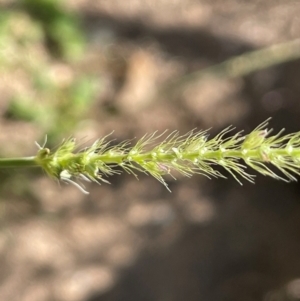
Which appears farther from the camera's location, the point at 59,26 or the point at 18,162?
the point at 59,26

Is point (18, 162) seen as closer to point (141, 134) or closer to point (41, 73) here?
point (41, 73)

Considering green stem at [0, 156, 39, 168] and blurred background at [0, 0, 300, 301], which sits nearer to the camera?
green stem at [0, 156, 39, 168]

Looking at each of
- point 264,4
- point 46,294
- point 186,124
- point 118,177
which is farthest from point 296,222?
point 46,294

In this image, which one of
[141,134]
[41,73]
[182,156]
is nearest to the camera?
[182,156]

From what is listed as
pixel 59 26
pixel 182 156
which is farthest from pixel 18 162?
pixel 59 26

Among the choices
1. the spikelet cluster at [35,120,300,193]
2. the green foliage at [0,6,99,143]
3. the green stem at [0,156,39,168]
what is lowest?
the spikelet cluster at [35,120,300,193]

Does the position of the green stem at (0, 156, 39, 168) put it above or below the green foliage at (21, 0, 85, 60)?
below

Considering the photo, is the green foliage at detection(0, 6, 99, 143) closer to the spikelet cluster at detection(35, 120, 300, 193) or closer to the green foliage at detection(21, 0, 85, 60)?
the green foliage at detection(21, 0, 85, 60)

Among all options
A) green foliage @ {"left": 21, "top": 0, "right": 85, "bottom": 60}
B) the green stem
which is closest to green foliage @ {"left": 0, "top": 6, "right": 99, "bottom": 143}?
green foliage @ {"left": 21, "top": 0, "right": 85, "bottom": 60}

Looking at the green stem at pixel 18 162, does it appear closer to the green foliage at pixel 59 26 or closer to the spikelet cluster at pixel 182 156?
the spikelet cluster at pixel 182 156
